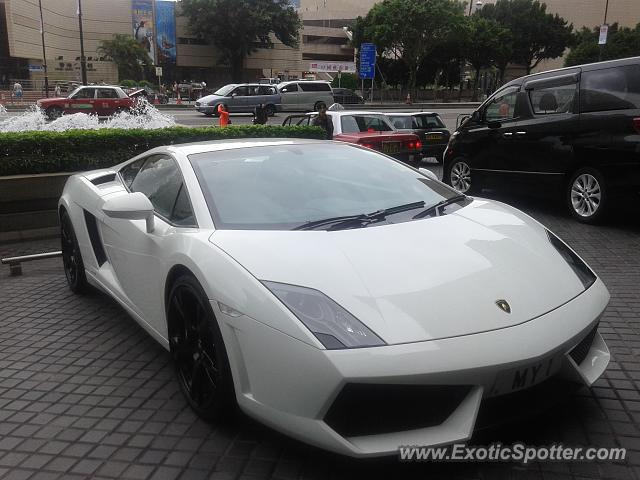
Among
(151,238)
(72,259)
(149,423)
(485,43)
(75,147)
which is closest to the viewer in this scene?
(149,423)

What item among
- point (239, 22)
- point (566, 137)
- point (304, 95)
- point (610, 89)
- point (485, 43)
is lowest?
point (566, 137)

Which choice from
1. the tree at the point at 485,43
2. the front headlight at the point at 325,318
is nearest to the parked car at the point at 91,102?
the front headlight at the point at 325,318

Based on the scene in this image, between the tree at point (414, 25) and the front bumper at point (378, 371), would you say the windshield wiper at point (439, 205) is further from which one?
the tree at point (414, 25)

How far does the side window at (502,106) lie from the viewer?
8219 mm

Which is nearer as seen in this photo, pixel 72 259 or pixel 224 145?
pixel 224 145

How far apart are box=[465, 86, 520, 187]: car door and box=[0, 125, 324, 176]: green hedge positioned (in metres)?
4.05

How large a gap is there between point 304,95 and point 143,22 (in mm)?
48875

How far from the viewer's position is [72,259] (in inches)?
189

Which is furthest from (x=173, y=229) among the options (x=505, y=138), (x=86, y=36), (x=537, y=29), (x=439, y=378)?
(x=86, y=36)

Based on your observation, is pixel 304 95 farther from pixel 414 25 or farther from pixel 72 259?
pixel 72 259

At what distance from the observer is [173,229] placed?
3.10 m

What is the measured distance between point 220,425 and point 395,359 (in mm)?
1062

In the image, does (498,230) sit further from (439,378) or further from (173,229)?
(173,229)

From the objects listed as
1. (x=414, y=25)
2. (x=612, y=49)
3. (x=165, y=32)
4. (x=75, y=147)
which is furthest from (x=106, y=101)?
(x=165, y=32)
